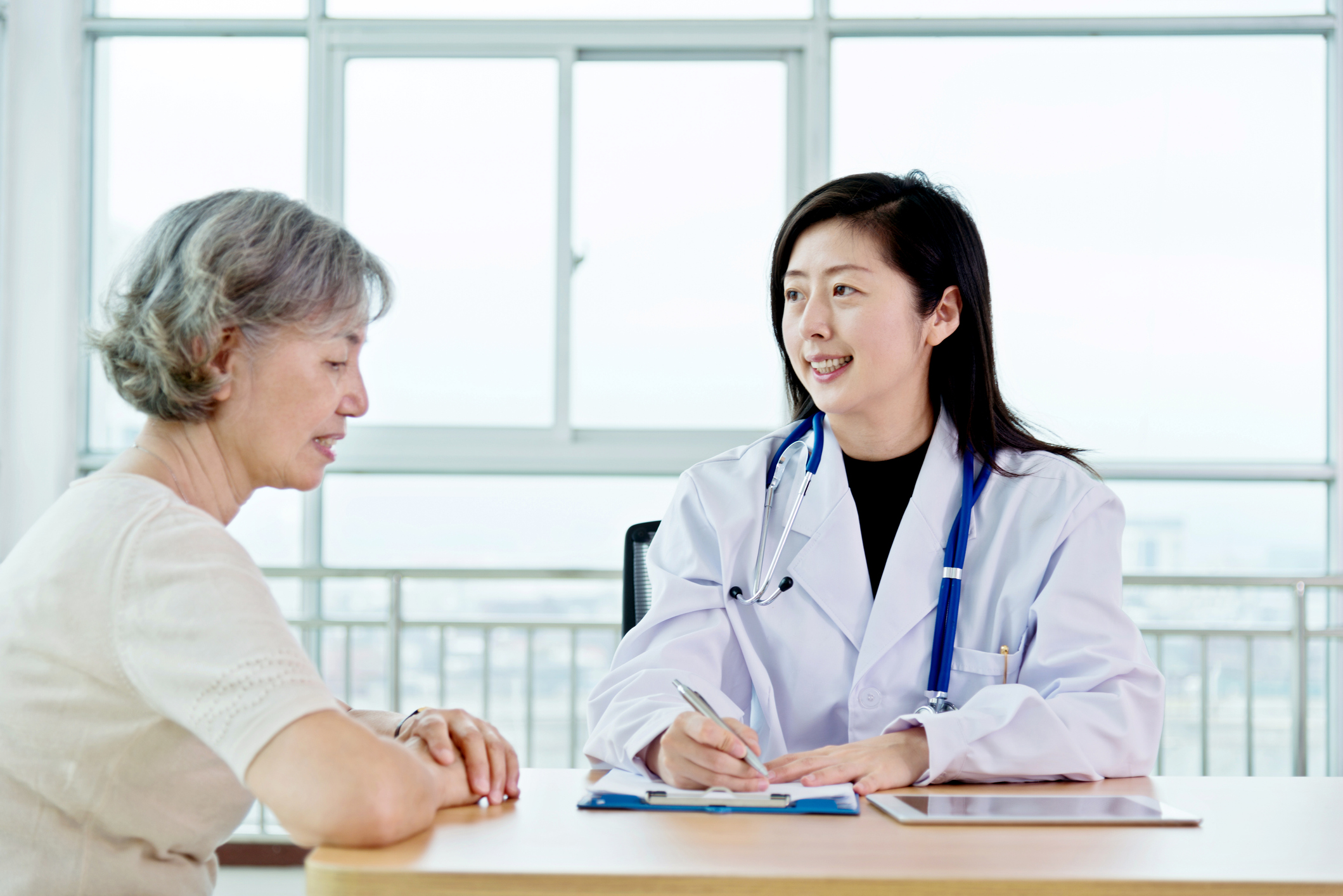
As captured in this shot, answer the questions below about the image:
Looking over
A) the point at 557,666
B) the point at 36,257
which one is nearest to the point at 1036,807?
the point at 557,666

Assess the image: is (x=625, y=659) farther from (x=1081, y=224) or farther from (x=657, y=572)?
(x=1081, y=224)

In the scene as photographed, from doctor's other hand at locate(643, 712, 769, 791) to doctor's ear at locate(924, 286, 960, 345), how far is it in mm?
771

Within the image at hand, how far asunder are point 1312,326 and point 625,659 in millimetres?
2807

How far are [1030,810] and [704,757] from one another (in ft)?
1.08

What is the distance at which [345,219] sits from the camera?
3332 mm

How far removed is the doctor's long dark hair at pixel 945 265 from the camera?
5.28ft

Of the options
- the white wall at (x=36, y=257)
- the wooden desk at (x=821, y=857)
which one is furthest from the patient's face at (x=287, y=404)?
the white wall at (x=36, y=257)

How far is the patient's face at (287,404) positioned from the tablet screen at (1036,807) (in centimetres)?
72

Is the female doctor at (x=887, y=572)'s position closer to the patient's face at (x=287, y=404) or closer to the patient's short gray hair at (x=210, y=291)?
the patient's face at (x=287, y=404)

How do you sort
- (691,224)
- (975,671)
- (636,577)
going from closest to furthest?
(975,671) < (636,577) < (691,224)

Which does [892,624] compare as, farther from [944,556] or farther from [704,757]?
[704,757]

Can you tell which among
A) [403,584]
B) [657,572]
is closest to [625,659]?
[657,572]

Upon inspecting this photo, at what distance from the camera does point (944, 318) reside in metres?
1.66

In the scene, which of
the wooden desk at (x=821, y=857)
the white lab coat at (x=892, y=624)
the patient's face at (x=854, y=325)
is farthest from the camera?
the patient's face at (x=854, y=325)
